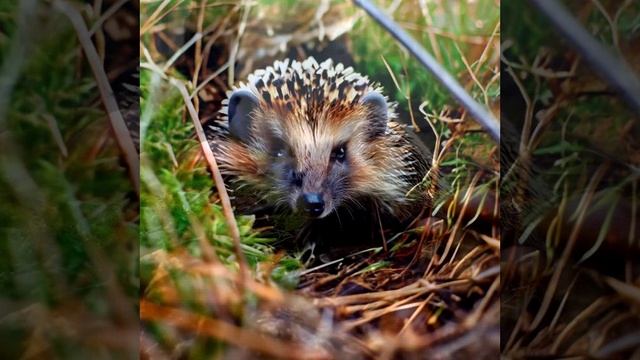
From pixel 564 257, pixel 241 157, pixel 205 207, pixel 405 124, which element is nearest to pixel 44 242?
pixel 205 207

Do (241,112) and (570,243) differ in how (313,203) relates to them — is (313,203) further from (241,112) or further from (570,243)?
(570,243)

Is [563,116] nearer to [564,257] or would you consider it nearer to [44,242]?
[564,257]

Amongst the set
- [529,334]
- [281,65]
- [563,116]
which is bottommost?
[529,334]

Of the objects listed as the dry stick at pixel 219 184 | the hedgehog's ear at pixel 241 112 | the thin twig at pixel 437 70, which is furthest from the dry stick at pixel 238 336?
the thin twig at pixel 437 70

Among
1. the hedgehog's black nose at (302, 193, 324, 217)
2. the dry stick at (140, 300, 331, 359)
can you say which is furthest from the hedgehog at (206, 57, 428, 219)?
the dry stick at (140, 300, 331, 359)

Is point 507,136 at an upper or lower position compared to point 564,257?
upper
